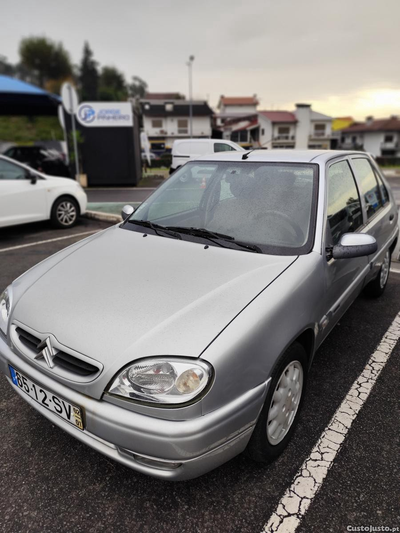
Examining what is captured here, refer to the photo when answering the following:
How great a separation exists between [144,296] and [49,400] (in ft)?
2.15

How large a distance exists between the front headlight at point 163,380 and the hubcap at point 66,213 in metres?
6.54

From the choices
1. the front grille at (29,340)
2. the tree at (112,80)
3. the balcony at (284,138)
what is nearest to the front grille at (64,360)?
the front grille at (29,340)

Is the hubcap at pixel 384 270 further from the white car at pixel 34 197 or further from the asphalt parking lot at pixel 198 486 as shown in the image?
the white car at pixel 34 197

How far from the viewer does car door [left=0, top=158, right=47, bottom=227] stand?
6.46 metres

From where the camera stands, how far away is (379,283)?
154 inches

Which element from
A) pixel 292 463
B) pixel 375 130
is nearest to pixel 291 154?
pixel 292 463

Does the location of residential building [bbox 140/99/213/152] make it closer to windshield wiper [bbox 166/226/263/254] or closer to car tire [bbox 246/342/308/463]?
windshield wiper [bbox 166/226/263/254]

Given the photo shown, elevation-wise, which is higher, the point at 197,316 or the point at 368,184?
the point at 368,184

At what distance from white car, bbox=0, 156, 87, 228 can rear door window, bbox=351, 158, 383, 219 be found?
18.7ft

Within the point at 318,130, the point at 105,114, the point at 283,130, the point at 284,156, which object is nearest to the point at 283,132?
the point at 283,130

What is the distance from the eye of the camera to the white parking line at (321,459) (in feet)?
5.43

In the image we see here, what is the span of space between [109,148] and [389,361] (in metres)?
14.8

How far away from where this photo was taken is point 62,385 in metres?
1.68

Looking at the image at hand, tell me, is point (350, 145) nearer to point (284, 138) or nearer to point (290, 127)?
point (290, 127)
